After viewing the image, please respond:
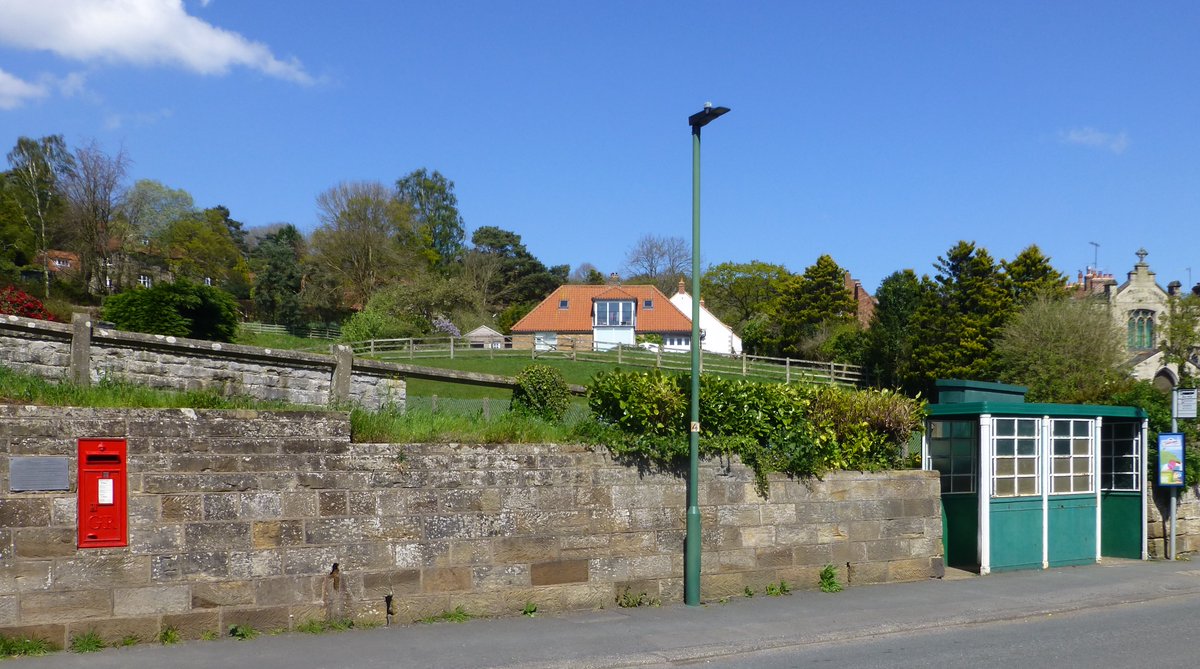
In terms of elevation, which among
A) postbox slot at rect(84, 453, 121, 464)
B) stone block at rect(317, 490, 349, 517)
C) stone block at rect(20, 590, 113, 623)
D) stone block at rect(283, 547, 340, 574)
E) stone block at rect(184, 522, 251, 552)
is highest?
postbox slot at rect(84, 453, 121, 464)

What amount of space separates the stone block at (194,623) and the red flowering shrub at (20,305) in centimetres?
775

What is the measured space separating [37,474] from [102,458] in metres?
0.50

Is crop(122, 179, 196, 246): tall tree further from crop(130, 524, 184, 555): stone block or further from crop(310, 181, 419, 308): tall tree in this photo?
crop(130, 524, 184, 555): stone block

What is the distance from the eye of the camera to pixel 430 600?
1002cm

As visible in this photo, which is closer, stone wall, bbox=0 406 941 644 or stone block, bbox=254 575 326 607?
stone wall, bbox=0 406 941 644

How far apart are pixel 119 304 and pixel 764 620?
18.6 meters

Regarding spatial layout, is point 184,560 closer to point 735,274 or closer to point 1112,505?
point 1112,505

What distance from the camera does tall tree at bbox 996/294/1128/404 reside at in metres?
39.6

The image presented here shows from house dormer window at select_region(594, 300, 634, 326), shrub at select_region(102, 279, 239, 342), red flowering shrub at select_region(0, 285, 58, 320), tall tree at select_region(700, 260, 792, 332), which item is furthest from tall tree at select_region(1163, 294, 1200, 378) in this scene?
tall tree at select_region(700, 260, 792, 332)

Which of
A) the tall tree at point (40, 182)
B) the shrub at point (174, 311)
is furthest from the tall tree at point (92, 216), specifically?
the shrub at point (174, 311)

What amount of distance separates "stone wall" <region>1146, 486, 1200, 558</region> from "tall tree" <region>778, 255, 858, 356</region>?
158 feet

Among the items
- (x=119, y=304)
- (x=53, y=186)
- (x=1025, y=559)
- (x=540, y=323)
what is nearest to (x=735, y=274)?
(x=540, y=323)

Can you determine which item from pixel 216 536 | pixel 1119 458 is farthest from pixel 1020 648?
pixel 1119 458

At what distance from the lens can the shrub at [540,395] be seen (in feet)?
40.3
